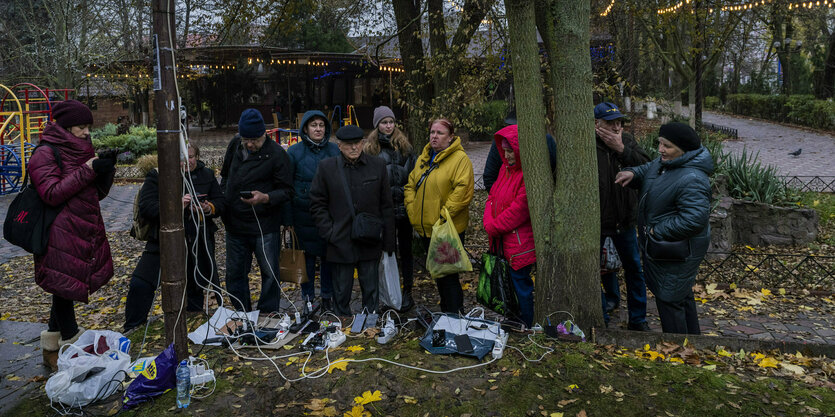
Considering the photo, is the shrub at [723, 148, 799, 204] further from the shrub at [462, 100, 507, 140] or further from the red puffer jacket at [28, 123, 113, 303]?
the shrub at [462, 100, 507, 140]

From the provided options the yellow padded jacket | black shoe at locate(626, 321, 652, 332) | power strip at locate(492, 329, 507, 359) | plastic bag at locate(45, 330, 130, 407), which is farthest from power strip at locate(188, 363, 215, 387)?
black shoe at locate(626, 321, 652, 332)

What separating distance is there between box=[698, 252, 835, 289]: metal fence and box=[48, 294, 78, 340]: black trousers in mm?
A: 5939

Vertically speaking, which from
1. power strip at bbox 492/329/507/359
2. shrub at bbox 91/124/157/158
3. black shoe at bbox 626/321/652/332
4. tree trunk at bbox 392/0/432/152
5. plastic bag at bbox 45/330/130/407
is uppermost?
tree trunk at bbox 392/0/432/152

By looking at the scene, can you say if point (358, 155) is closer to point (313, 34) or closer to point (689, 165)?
point (689, 165)

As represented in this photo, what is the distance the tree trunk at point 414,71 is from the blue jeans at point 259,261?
11.3 feet

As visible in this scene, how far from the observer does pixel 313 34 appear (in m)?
29.4

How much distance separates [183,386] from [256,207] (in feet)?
6.44

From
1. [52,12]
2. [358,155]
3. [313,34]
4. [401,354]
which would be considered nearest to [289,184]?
[358,155]

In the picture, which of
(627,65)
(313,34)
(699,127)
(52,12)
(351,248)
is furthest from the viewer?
(313,34)

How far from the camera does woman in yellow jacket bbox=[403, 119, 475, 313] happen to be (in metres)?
5.21

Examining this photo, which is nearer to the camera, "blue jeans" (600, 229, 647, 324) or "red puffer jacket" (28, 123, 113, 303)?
"red puffer jacket" (28, 123, 113, 303)

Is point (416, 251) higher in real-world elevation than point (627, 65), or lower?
lower

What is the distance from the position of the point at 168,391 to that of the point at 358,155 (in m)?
2.28

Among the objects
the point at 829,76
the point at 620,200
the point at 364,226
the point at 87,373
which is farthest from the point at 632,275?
the point at 829,76
